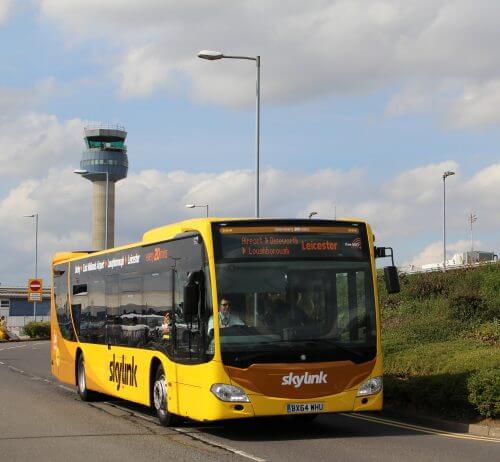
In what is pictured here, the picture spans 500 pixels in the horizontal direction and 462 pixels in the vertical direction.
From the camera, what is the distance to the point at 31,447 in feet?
40.9

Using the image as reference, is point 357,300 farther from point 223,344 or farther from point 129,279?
point 129,279

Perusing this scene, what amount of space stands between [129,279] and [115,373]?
1874 mm

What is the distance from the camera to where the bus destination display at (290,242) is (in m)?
13.4

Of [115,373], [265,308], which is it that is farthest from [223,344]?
[115,373]

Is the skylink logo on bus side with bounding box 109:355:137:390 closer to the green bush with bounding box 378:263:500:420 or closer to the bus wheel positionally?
the bus wheel

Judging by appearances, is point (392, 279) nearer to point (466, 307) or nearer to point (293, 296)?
point (293, 296)

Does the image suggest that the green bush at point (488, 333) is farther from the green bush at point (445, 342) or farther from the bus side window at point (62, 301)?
the bus side window at point (62, 301)

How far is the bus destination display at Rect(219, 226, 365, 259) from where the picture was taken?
1335 cm

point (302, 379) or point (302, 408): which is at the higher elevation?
point (302, 379)

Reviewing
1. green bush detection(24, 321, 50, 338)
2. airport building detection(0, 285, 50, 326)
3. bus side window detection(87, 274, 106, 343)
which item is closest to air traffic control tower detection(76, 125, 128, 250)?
airport building detection(0, 285, 50, 326)

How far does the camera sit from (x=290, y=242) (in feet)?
44.4

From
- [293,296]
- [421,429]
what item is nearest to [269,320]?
[293,296]

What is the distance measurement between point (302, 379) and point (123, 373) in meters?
5.01

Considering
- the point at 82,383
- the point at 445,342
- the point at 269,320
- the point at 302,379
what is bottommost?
the point at 82,383
